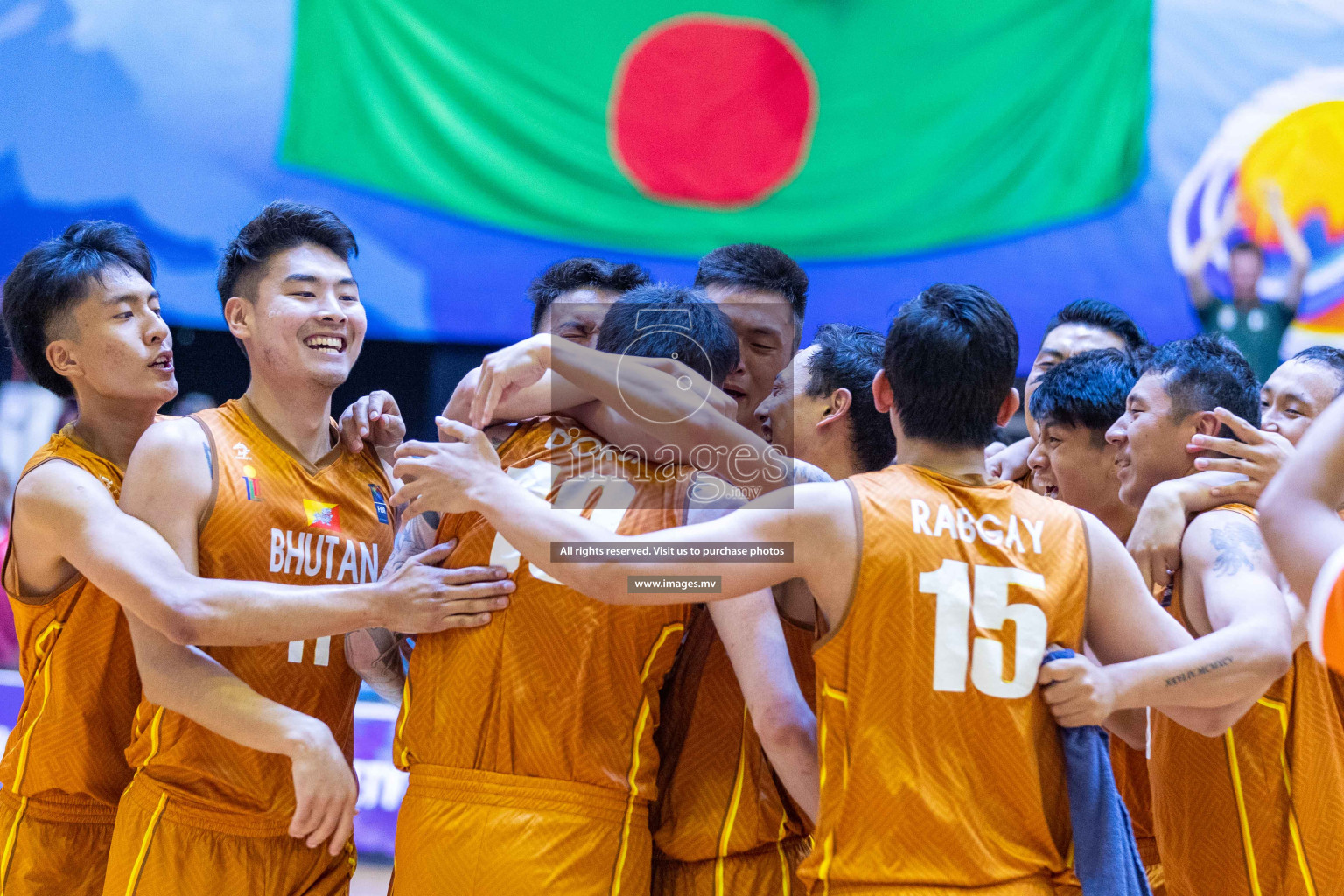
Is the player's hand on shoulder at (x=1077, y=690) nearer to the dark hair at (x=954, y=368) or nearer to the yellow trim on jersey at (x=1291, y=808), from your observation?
the dark hair at (x=954, y=368)

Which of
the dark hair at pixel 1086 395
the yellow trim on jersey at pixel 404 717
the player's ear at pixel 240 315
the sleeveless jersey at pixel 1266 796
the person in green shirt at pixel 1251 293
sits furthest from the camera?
the person in green shirt at pixel 1251 293

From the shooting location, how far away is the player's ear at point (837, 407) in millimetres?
3352

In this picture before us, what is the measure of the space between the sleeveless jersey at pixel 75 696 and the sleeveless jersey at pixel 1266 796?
314 cm

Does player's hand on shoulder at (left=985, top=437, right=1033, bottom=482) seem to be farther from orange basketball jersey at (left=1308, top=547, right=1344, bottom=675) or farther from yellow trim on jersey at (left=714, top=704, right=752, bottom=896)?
orange basketball jersey at (left=1308, top=547, right=1344, bottom=675)

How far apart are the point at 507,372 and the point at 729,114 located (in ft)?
17.4

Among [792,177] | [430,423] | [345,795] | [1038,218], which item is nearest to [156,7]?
[430,423]

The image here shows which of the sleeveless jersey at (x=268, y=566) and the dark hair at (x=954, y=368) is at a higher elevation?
the dark hair at (x=954, y=368)

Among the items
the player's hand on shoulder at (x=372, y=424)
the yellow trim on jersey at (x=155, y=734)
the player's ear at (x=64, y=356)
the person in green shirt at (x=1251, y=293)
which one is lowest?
the yellow trim on jersey at (x=155, y=734)

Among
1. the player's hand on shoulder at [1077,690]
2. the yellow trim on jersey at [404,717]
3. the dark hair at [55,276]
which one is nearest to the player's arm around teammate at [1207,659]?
the player's hand on shoulder at [1077,690]

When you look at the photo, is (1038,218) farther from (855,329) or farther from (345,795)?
(345,795)

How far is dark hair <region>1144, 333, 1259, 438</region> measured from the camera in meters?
3.32

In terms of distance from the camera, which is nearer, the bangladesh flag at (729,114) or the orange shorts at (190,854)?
the orange shorts at (190,854)

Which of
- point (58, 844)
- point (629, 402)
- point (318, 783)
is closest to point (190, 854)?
point (318, 783)

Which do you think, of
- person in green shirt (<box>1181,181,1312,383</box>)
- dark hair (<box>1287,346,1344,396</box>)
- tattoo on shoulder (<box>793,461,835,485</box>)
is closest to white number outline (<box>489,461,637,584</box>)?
tattoo on shoulder (<box>793,461,835,485</box>)
